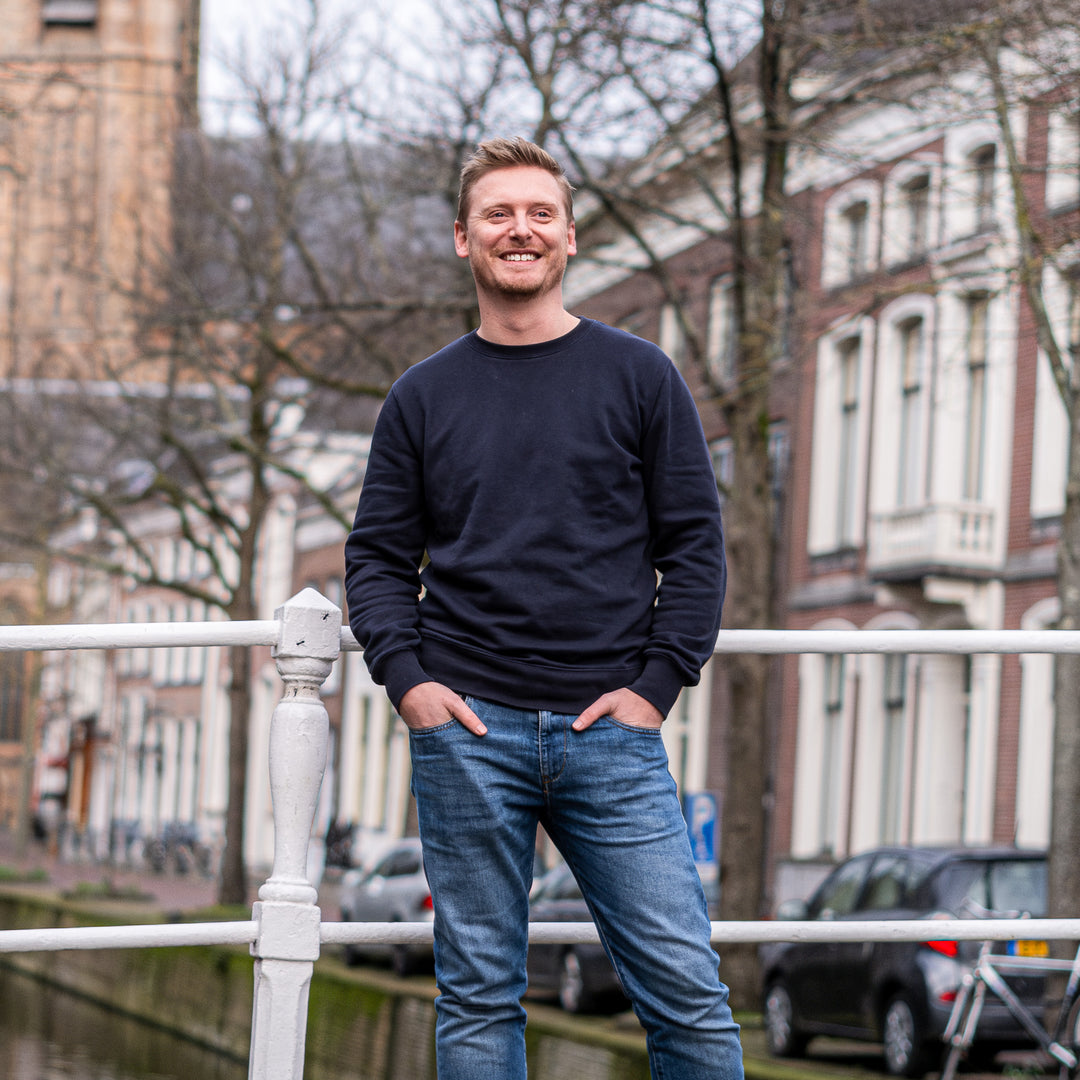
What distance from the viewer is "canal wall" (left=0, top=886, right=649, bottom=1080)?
788 centimetres

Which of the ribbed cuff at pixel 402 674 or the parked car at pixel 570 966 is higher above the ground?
the ribbed cuff at pixel 402 674

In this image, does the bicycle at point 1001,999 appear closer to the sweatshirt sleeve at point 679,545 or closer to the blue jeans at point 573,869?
the blue jeans at point 573,869

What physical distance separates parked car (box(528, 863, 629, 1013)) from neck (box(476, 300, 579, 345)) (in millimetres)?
11852

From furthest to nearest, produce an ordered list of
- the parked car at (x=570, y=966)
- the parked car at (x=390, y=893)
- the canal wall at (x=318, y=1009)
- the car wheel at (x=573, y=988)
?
the parked car at (x=390, y=893), the car wheel at (x=573, y=988), the parked car at (x=570, y=966), the canal wall at (x=318, y=1009)

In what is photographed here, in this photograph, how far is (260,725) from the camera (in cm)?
5353

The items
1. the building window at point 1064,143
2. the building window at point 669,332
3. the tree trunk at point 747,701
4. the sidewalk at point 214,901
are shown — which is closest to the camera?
the sidewalk at point 214,901

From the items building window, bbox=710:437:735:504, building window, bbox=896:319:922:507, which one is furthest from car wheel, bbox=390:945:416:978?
building window, bbox=710:437:735:504

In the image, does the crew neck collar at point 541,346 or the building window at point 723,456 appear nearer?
the crew neck collar at point 541,346

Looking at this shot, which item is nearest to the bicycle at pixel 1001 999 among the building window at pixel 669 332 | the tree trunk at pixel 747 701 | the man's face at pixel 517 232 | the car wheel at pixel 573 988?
the man's face at pixel 517 232

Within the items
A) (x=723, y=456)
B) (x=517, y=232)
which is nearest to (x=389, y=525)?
(x=517, y=232)

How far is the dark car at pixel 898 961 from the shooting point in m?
11.2

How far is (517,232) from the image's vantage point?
319 centimetres

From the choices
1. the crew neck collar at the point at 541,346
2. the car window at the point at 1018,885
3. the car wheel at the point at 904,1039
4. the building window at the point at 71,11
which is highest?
the building window at the point at 71,11

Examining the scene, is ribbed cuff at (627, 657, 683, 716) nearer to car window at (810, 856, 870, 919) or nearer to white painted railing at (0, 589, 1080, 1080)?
white painted railing at (0, 589, 1080, 1080)
